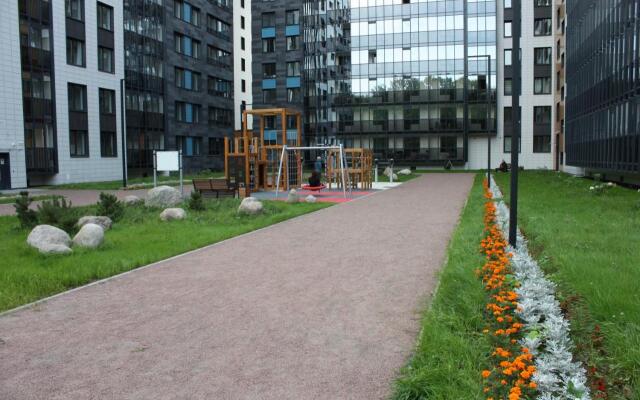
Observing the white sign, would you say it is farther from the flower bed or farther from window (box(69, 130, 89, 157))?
the flower bed

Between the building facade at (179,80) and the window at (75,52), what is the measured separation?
6079mm

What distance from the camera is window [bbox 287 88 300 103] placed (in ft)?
238

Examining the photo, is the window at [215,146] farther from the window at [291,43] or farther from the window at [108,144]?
the window at [108,144]

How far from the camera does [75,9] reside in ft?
137

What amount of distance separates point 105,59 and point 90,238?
123ft

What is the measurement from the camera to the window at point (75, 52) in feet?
135

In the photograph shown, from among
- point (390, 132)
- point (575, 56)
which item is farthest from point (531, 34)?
point (575, 56)

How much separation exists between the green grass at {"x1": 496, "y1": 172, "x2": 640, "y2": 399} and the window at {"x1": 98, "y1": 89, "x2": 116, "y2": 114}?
119 ft

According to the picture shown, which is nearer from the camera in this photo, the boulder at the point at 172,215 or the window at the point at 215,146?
the boulder at the point at 172,215

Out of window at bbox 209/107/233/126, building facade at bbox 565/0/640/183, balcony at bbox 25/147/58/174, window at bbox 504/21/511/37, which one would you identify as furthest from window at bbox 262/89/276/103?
building facade at bbox 565/0/640/183

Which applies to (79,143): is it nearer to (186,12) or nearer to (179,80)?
(179,80)

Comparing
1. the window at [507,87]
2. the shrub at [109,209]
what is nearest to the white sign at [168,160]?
the shrub at [109,209]

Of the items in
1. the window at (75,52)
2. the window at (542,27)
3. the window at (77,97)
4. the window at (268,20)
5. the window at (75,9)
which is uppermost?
the window at (268,20)

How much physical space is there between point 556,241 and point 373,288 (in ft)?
13.2
